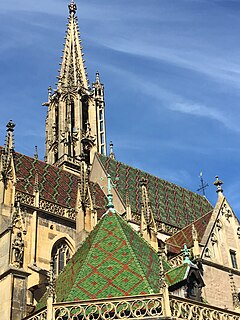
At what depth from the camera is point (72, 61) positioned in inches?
1321

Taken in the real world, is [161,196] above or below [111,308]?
above

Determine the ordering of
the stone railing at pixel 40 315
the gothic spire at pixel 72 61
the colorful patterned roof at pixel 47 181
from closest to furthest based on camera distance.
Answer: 1. the stone railing at pixel 40 315
2. the colorful patterned roof at pixel 47 181
3. the gothic spire at pixel 72 61

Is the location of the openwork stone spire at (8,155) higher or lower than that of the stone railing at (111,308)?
higher

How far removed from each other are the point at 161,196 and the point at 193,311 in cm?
1439

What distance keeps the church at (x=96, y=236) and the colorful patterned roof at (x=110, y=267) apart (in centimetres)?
2

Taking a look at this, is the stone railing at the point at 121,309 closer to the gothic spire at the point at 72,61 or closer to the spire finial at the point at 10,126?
the spire finial at the point at 10,126

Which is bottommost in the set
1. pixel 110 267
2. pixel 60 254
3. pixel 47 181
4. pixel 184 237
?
pixel 110 267

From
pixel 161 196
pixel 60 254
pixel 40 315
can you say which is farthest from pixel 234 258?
pixel 40 315

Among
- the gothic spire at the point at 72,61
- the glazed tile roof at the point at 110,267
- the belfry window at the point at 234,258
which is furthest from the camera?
the gothic spire at the point at 72,61

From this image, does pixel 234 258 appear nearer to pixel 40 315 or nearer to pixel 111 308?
pixel 111 308

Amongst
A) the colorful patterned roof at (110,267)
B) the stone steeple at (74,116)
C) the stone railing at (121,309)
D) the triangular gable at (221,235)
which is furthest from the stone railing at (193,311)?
the stone steeple at (74,116)

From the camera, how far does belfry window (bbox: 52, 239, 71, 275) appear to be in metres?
16.8

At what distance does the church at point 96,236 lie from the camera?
370 inches

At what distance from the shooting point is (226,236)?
58.1 feet
